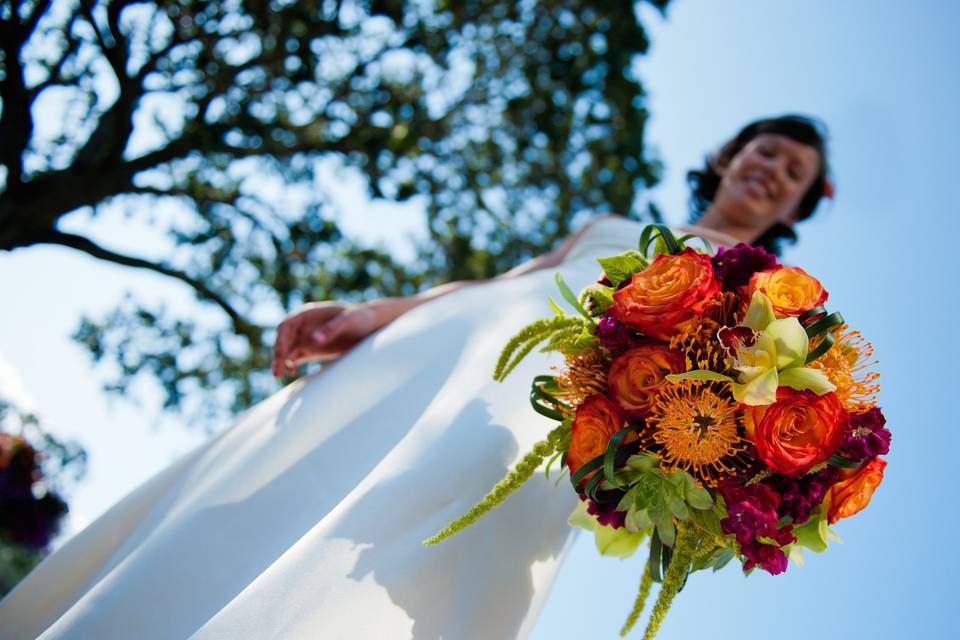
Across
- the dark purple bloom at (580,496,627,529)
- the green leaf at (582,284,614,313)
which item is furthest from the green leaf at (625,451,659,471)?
the green leaf at (582,284,614,313)

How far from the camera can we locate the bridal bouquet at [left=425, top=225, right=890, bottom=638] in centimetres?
134

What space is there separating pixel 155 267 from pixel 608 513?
5.75 metres

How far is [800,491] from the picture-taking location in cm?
141

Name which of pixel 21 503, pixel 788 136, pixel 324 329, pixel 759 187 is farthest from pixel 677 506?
pixel 21 503

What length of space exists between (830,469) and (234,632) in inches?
43.2

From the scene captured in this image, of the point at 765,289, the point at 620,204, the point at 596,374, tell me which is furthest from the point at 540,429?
the point at 620,204

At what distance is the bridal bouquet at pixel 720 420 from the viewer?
1.34m

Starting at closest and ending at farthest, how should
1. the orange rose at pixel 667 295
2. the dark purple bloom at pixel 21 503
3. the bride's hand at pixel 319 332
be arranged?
the orange rose at pixel 667 295 → the bride's hand at pixel 319 332 → the dark purple bloom at pixel 21 503

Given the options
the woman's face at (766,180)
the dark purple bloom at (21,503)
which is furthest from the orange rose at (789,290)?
the dark purple bloom at (21,503)

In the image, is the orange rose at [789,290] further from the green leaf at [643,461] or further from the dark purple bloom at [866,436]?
the green leaf at [643,461]

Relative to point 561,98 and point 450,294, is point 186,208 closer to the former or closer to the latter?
point 561,98

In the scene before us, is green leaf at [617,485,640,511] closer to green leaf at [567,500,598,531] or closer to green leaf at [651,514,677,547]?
green leaf at [651,514,677,547]

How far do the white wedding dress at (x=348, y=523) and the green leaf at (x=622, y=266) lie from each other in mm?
409

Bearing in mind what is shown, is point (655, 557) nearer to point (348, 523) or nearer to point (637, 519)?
point (637, 519)
